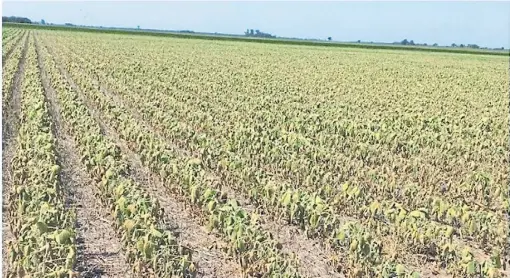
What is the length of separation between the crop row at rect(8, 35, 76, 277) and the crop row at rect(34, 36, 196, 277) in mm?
451

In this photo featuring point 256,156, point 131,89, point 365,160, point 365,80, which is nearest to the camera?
point 256,156

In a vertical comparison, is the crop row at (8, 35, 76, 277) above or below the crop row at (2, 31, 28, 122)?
above

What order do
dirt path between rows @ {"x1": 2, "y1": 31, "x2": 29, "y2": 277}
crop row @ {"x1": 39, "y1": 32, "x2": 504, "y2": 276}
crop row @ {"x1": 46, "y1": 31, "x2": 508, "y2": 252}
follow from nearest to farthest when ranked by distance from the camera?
dirt path between rows @ {"x1": 2, "y1": 31, "x2": 29, "y2": 277}, crop row @ {"x1": 39, "y1": 32, "x2": 504, "y2": 276}, crop row @ {"x1": 46, "y1": 31, "x2": 508, "y2": 252}

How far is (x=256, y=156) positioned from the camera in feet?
29.8

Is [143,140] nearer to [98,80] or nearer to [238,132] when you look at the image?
[238,132]

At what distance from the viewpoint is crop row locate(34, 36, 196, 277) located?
16.5 feet

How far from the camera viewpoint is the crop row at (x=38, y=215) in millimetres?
4777

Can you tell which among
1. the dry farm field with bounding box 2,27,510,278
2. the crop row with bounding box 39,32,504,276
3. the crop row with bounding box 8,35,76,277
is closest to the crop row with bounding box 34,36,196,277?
the dry farm field with bounding box 2,27,510,278

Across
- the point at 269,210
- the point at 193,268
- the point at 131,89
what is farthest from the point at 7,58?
the point at 193,268

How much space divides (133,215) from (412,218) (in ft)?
8.79

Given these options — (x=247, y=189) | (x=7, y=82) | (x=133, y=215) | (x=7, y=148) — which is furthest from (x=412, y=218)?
(x=7, y=82)

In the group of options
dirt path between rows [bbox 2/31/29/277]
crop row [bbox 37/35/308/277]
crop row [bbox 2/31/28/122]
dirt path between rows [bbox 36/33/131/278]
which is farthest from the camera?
crop row [bbox 2/31/28/122]

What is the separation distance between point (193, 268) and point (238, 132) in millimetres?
5385

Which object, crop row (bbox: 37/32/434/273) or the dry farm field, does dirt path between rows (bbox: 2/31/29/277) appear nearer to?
the dry farm field
